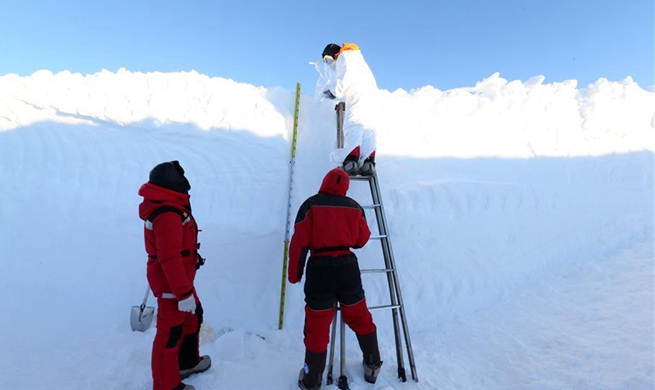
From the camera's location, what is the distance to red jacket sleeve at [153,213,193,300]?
99.3 inches

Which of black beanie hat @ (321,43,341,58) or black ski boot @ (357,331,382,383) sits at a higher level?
black beanie hat @ (321,43,341,58)

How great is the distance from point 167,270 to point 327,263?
116 centimetres

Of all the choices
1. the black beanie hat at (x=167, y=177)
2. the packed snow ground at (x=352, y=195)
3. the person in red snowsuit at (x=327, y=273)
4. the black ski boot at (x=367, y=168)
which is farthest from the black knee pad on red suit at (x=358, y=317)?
the black beanie hat at (x=167, y=177)

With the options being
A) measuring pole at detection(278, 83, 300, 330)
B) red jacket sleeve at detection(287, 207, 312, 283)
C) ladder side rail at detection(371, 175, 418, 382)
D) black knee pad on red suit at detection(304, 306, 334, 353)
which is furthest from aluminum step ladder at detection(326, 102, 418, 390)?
measuring pole at detection(278, 83, 300, 330)

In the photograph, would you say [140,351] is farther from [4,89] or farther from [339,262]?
[4,89]

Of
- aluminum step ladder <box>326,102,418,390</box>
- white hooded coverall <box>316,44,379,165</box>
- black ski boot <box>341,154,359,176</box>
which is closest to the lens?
aluminum step ladder <box>326,102,418,390</box>

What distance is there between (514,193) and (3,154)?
7.74 metres

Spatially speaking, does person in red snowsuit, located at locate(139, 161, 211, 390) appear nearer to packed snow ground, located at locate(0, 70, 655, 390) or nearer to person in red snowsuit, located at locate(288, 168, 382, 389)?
packed snow ground, located at locate(0, 70, 655, 390)

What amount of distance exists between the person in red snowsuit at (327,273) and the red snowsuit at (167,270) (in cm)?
83

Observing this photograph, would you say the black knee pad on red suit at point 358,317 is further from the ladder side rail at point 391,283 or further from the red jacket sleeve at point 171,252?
the red jacket sleeve at point 171,252

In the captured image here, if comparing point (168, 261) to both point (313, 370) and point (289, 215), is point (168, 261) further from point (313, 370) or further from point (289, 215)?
point (289, 215)

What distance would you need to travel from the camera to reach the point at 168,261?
2.52 metres

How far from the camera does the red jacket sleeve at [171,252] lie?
2523 millimetres

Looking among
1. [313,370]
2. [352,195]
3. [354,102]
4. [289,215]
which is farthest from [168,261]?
[352,195]
